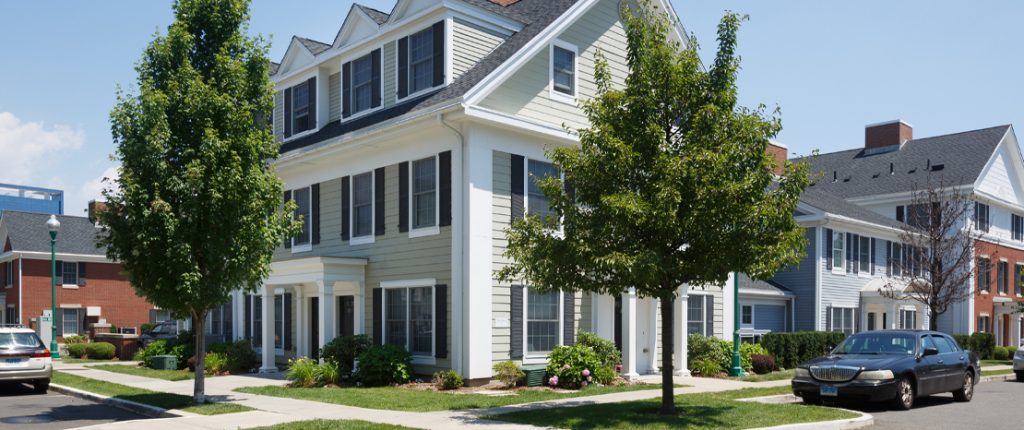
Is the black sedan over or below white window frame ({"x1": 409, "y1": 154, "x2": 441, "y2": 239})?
below

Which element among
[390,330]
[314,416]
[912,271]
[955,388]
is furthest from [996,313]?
[314,416]

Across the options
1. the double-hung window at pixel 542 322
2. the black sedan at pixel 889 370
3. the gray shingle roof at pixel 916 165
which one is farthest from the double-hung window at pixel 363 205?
the gray shingle roof at pixel 916 165

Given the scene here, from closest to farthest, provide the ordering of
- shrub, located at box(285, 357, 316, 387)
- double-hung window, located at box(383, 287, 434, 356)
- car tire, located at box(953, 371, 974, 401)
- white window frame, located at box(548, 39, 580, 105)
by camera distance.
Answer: car tire, located at box(953, 371, 974, 401) → shrub, located at box(285, 357, 316, 387) → double-hung window, located at box(383, 287, 434, 356) → white window frame, located at box(548, 39, 580, 105)

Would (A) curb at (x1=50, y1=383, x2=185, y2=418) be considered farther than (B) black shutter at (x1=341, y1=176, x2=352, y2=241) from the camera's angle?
No

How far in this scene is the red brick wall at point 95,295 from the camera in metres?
44.3

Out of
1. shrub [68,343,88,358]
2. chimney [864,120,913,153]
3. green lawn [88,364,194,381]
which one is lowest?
shrub [68,343,88,358]

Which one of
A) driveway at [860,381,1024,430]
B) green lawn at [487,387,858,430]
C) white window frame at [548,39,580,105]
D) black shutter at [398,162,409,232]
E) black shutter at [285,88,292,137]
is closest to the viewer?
green lawn at [487,387,858,430]

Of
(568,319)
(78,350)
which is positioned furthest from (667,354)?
(78,350)

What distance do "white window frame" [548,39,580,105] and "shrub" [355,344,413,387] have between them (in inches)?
278

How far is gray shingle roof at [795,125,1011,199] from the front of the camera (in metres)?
40.3

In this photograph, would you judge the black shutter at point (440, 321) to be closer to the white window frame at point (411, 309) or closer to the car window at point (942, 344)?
the white window frame at point (411, 309)

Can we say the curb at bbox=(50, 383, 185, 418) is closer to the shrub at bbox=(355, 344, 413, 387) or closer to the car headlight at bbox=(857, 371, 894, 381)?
the shrub at bbox=(355, 344, 413, 387)

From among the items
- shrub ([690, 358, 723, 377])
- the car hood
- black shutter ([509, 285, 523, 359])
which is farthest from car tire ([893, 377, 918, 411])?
black shutter ([509, 285, 523, 359])

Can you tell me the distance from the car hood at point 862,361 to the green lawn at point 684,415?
151cm
